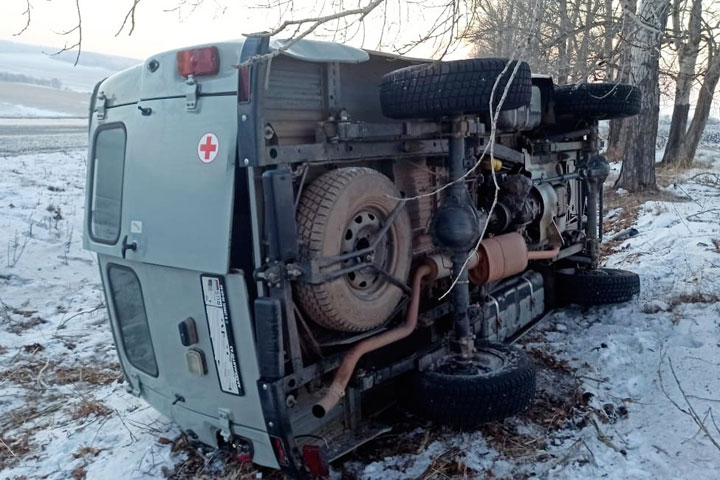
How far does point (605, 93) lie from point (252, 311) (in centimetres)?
363

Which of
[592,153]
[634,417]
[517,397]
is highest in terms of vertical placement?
[592,153]

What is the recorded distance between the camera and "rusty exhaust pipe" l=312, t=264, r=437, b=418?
3000 mm

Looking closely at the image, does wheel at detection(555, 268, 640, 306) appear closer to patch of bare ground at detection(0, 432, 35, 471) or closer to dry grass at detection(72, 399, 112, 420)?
dry grass at detection(72, 399, 112, 420)

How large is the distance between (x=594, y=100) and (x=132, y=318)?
3807mm

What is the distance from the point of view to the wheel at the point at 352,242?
2889 millimetres

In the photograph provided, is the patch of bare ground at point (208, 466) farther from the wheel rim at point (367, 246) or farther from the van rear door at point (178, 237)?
the wheel rim at point (367, 246)

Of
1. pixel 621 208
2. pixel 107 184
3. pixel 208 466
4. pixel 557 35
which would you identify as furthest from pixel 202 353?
pixel 621 208

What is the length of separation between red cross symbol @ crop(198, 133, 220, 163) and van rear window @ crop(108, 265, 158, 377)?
894 mm

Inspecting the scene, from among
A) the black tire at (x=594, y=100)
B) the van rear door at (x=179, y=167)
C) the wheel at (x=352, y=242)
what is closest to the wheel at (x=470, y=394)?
the wheel at (x=352, y=242)

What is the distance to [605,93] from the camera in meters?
5.04

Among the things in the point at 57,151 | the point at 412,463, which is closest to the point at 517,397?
the point at 412,463

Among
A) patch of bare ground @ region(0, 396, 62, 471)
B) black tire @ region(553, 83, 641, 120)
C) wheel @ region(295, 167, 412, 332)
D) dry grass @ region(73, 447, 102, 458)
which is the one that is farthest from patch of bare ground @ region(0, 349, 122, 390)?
black tire @ region(553, 83, 641, 120)

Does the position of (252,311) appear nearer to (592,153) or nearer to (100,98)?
(100,98)

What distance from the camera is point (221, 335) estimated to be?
117 inches
